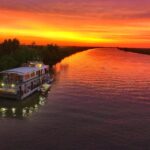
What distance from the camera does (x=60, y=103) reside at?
60469 millimetres

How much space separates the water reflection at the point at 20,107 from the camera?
52156 mm

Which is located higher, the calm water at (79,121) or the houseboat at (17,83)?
the houseboat at (17,83)

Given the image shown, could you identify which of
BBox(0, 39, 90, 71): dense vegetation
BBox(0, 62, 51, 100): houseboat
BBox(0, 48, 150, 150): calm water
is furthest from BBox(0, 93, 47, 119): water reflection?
BBox(0, 39, 90, 71): dense vegetation

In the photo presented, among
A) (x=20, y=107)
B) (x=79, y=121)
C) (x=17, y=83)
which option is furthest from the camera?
(x=17, y=83)

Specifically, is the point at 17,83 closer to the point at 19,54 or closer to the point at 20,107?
the point at 20,107

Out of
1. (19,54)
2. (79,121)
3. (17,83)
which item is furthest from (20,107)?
(19,54)

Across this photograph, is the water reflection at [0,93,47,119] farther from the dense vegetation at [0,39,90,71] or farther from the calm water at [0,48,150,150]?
the dense vegetation at [0,39,90,71]

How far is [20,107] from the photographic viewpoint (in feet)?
189

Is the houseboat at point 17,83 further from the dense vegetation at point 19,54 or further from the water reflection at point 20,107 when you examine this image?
the dense vegetation at point 19,54

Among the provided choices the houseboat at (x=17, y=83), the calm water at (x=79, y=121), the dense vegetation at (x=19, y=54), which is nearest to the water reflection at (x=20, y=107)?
the calm water at (x=79, y=121)

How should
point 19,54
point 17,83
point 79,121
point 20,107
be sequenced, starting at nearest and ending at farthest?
1. point 79,121
2. point 20,107
3. point 17,83
4. point 19,54

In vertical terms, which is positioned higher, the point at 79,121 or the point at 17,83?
the point at 17,83

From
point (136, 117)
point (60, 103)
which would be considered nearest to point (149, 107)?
point (136, 117)

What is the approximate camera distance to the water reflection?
5216 cm
